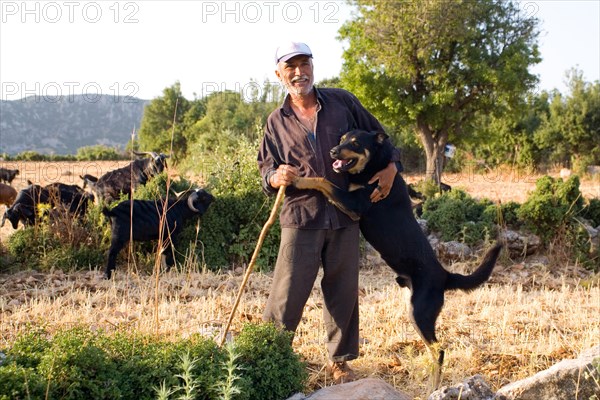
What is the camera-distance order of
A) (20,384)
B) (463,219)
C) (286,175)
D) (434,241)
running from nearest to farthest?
(20,384) → (286,175) → (434,241) → (463,219)

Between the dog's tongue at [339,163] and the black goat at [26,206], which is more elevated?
the dog's tongue at [339,163]

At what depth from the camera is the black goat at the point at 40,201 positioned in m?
7.95

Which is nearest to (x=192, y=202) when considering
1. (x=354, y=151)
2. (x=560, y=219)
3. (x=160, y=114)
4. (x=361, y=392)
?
(x=354, y=151)

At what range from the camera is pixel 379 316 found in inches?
212

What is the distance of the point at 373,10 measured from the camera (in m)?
21.6

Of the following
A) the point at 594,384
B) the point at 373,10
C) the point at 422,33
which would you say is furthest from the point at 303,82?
the point at 373,10

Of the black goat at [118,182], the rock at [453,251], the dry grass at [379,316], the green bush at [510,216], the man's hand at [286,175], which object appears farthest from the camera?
the green bush at [510,216]

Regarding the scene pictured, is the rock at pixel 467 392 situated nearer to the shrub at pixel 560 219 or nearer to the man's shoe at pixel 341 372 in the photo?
the man's shoe at pixel 341 372

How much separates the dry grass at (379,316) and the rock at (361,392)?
62cm

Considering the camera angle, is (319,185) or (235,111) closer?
(319,185)

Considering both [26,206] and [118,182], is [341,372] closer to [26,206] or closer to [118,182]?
[118,182]

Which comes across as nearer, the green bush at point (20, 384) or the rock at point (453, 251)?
the green bush at point (20, 384)

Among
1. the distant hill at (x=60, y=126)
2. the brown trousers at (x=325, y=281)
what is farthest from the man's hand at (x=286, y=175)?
the distant hill at (x=60, y=126)

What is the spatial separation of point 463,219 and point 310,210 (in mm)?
5825
